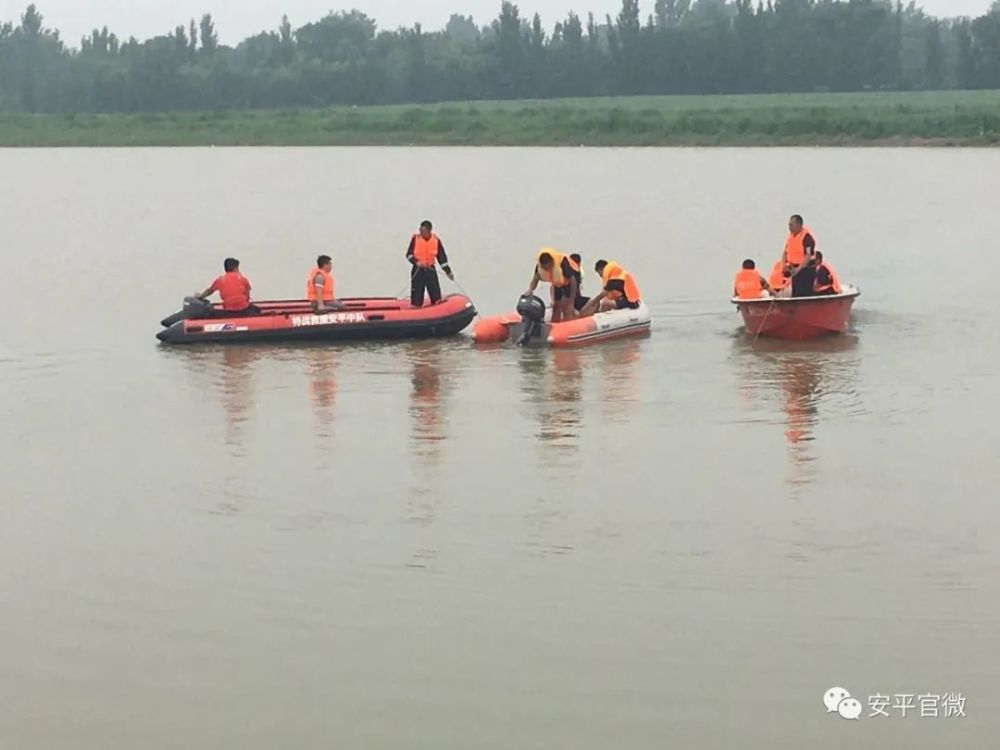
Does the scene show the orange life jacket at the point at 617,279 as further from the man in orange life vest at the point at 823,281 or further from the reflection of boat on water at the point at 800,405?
the reflection of boat on water at the point at 800,405

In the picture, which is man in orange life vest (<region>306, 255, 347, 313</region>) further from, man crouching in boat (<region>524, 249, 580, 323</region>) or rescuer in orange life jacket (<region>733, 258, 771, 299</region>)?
rescuer in orange life jacket (<region>733, 258, 771, 299</region>)

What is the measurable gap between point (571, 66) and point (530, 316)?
325ft

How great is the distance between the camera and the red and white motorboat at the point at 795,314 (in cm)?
1973

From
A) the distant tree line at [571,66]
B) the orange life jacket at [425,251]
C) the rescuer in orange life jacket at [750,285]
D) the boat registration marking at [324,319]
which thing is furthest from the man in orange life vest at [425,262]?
the distant tree line at [571,66]

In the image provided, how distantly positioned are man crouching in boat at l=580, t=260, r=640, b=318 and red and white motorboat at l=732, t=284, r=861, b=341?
1.27 meters

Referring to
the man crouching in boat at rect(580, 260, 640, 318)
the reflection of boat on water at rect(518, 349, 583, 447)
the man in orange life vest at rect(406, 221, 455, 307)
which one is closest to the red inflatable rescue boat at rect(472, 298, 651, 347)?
the man crouching in boat at rect(580, 260, 640, 318)

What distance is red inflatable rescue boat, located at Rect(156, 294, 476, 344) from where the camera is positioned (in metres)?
20.0

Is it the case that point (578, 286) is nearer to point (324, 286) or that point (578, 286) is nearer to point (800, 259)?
point (800, 259)

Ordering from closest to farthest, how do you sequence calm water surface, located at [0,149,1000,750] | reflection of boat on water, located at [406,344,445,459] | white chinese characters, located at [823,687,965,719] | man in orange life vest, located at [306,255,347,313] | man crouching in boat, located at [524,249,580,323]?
white chinese characters, located at [823,687,965,719], calm water surface, located at [0,149,1000,750], reflection of boat on water, located at [406,344,445,459], man crouching in boat, located at [524,249,580,323], man in orange life vest, located at [306,255,347,313]

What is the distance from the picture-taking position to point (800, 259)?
65.4ft

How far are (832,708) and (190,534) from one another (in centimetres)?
475

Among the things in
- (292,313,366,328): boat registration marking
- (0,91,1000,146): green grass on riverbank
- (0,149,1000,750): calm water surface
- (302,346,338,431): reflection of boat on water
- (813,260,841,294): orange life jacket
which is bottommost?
(0,149,1000,750): calm water surface

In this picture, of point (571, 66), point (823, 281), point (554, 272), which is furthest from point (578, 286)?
point (571, 66)

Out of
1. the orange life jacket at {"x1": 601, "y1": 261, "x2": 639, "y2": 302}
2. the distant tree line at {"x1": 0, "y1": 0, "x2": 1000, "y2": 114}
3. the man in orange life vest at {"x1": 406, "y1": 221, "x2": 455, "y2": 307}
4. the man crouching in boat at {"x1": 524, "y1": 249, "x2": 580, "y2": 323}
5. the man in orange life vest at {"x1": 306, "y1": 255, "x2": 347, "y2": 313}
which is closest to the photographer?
the man crouching in boat at {"x1": 524, "y1": 249, "x2": 580, "y2": 323}
